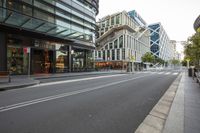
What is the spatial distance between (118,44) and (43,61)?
4855 centimetres

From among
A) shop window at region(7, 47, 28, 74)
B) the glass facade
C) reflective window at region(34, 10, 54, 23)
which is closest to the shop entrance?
shop window at region(7, 47, 28, 74)

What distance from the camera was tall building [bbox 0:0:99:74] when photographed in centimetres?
2031

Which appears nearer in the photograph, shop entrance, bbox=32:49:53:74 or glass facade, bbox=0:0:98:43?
glass facade, bbox=0:0:98:43

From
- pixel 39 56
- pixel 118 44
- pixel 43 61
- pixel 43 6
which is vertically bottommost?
pixel 43 61

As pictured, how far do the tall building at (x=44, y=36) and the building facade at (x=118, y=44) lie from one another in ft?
95.8

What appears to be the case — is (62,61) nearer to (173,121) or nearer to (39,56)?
(39,56)

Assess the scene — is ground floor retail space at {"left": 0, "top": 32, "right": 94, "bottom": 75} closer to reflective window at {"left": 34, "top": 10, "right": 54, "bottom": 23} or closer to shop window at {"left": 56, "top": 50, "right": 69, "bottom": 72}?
shop window at {"left": 56, "top": 50, "right": 69, "bottom": 72}

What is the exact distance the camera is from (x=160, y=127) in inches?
177

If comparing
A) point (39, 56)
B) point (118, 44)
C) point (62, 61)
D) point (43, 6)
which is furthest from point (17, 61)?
point (118, 44)

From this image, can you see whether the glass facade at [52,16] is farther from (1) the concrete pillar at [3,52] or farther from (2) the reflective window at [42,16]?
(1) the concrete pillar at [3,52]

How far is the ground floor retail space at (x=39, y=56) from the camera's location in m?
20.8

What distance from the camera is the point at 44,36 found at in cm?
2511

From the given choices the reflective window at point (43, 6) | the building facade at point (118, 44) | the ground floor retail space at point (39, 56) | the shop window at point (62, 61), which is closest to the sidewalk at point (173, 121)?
the ground floor retail space at point (39, 56)

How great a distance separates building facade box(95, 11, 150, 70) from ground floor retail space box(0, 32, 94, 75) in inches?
1179
